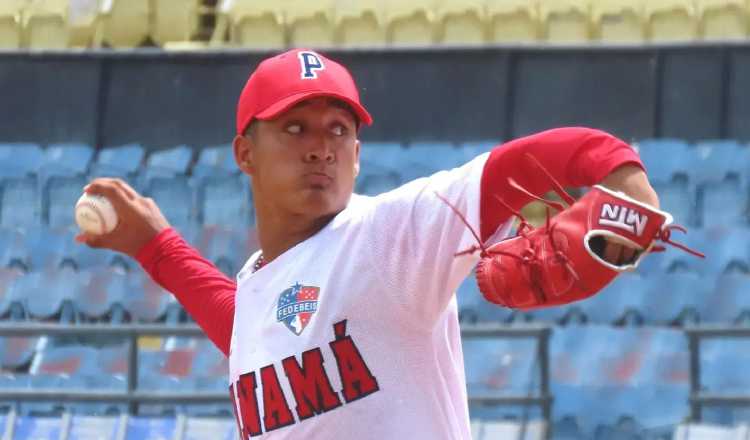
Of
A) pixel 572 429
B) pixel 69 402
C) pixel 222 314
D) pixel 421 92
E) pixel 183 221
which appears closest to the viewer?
pixel 222 314

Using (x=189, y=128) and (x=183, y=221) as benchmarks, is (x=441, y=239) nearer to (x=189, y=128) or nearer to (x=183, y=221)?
(x=183, y=221)

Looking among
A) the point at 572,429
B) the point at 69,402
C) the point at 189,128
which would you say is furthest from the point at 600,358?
the point at 189,128

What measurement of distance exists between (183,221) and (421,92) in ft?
6.57

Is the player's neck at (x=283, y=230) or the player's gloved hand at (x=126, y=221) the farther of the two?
the player's gloved hand at (x=126, y=221)

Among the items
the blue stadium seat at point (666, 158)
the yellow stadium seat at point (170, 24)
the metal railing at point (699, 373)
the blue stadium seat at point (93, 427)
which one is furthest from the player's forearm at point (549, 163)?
the yellow stadium seat at point (170, 24)

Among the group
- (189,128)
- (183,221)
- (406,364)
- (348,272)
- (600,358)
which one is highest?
(189,128)

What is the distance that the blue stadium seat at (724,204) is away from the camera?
8.69 meters

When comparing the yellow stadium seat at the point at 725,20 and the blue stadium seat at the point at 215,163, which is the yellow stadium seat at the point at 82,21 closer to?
the blue stadium seat at the point at 215,163

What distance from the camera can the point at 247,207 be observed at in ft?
30.8

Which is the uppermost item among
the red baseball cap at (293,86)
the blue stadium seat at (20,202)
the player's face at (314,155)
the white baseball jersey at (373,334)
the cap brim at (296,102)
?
the blue stadium seat at (20,202)

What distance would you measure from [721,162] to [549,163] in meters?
7.44

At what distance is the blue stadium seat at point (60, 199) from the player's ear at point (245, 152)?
732 cm

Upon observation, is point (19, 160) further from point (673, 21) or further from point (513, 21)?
point (673, 21)

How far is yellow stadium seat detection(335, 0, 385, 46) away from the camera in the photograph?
34.0 ft
